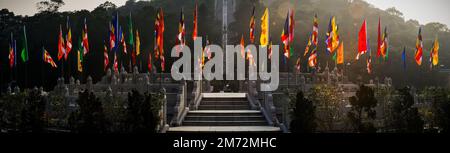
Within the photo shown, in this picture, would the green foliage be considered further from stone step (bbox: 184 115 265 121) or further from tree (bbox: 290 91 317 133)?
tree (bbox: 290 91 317 133)

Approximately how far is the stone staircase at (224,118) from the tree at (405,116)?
598cm

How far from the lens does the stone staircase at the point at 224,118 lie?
105 ft

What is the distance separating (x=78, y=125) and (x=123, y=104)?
9.49 ft

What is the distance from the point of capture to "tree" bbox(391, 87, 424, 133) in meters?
26.0

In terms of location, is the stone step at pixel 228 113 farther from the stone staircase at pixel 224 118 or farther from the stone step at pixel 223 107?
the stone step at pixel 223 107

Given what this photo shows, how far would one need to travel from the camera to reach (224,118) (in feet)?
114

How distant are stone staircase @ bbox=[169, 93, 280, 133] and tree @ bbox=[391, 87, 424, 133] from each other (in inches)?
236

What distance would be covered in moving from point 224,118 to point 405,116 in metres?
10.9

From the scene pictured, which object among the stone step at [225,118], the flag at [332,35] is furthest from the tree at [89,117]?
the flag at [332,35]
